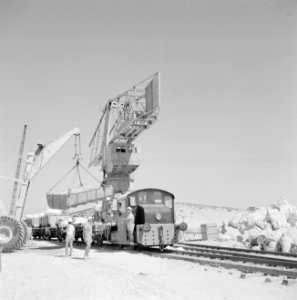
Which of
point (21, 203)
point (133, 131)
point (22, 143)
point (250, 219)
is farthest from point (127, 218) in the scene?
point (22, 143)

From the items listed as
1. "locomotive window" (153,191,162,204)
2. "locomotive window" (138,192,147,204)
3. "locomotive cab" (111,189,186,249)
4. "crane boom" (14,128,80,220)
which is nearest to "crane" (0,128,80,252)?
"crane boom" (14,128,80,220)

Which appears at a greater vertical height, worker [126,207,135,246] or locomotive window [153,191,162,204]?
locomotive window [153,191,162,204]

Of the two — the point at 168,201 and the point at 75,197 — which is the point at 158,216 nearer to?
the point at 168,201

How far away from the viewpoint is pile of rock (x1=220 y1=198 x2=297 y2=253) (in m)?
17.5

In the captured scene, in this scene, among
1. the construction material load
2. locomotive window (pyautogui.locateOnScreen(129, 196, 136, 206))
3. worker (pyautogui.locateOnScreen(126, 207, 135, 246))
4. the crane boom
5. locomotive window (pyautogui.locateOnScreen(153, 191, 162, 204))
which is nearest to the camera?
worker (pyautogui.locateOnScreen(126, 207, 135, 246))

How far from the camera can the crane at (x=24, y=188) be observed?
1494 centimetres

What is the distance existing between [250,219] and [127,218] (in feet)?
40.4

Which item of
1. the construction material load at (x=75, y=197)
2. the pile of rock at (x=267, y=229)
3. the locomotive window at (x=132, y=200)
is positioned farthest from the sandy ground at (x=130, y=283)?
the construction material load at (x=75, y=197)

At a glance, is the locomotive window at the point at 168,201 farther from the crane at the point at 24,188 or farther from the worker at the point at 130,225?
the crane at the point at 24,188

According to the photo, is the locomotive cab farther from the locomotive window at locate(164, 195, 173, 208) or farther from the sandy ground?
the sandy ground

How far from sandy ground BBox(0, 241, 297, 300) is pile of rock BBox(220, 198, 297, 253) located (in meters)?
7.88

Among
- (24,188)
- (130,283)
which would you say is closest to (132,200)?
(24,188)

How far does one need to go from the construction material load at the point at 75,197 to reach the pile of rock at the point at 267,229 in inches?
314

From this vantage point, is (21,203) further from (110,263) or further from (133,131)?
(133,131)
